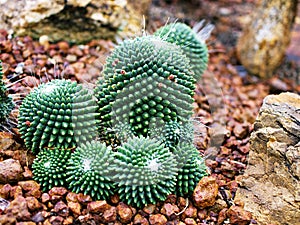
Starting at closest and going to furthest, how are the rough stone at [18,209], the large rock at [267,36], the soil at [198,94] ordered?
A: the rough stone at [18,209]
the soil at [198,94]
the large rock at [267,36]

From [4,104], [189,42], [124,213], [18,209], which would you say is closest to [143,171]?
[124,213]

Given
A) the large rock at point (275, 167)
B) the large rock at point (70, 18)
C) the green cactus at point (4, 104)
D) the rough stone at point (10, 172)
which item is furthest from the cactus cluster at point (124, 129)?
the large rock at point (70, 18)

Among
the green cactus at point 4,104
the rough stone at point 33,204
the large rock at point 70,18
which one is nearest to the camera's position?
the rough stone at point 33,204

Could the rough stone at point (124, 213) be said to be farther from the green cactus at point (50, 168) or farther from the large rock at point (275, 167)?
the large rock at point (275, 167)

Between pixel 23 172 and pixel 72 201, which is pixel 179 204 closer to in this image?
pixel 72 201

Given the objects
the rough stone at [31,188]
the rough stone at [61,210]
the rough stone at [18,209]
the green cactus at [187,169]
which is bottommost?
the rough stone at [61,210]

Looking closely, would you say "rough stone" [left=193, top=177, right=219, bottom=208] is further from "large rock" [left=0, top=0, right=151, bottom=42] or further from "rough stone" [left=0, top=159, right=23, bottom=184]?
"large rock" [left=0, top=0, right=151, bottom=42]

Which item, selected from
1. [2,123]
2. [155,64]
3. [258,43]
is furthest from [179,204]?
[258,43]

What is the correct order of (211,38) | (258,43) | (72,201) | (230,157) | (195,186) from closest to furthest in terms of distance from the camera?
(72,201) → (195,186) → (230,157) → (258,43) → (211,38)

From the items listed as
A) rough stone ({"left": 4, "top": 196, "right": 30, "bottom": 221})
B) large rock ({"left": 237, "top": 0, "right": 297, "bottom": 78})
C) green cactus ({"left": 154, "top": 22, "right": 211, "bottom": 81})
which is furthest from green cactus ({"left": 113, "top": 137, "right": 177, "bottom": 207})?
large rock ({"left": 237, "top": 0, "right": 297, "bottom": 78})
